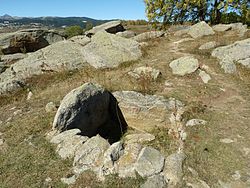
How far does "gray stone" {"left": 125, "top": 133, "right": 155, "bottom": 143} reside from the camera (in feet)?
25.9

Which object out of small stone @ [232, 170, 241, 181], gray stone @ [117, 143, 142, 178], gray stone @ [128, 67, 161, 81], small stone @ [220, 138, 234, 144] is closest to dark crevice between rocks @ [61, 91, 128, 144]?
gray stone @ [128, 67, 161, 81]

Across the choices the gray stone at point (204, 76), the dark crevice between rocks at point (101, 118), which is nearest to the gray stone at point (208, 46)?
the gray stone at point (204, 76)

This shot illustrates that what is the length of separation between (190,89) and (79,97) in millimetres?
3934

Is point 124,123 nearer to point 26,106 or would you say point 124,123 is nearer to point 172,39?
point 26,106

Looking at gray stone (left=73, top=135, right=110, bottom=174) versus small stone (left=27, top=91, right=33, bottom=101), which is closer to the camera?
gray stone (left=73, top=135, right=110, bottom=174)

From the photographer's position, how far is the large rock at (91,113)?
289 inches

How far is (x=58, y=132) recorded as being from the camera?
23.7 feet

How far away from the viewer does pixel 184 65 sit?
34.7ft

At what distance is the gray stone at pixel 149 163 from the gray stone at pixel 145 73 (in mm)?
4318

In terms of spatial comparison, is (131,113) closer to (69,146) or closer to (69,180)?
(69,146)

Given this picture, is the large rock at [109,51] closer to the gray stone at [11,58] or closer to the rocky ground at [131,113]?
the rocky ground at [131,113]

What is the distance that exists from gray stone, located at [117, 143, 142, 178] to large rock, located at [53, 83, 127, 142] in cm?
203

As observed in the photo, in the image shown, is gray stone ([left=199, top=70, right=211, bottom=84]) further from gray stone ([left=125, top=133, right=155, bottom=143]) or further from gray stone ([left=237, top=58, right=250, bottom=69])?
gray stone ([left=125, top=133, right=155, bottom=143])

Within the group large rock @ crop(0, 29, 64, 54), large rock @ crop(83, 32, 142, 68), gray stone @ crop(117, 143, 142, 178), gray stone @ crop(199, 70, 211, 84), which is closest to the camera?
gray stone @ crop(117, 143, 142, 178)
